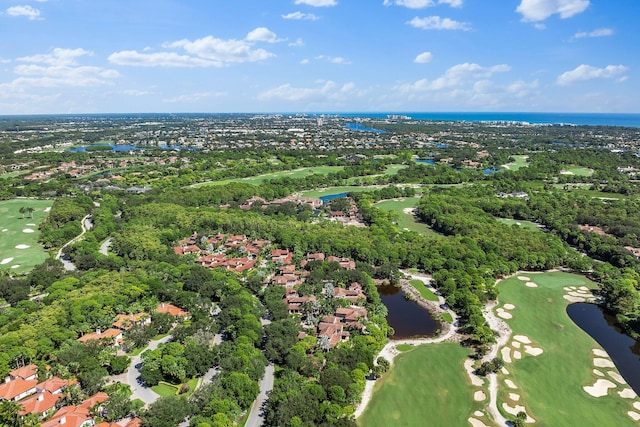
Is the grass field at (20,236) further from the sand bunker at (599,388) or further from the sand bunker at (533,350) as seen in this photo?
the sand bunker at (599,388)

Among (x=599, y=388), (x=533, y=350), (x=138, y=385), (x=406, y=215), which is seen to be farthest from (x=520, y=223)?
(x=138, y=385)

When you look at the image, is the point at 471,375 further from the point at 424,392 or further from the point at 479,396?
the point at 424,392

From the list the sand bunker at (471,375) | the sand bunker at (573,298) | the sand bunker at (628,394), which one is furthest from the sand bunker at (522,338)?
the sand bunker at (573,298)

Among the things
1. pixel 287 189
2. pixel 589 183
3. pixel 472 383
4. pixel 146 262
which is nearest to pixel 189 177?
pixel 287 189

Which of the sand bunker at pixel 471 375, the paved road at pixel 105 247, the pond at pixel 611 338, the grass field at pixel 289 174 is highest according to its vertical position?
the grass field at pixel 289 174

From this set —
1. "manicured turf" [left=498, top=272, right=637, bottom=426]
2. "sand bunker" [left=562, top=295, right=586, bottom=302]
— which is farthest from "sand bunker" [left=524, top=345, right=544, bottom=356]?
"sand bunker" [left=562, top=295, right=586, bottom=302]

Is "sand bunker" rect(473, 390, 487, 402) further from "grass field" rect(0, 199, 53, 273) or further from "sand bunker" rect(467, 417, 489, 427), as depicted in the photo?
"grass field" rect(0, 199, 53, 273)
